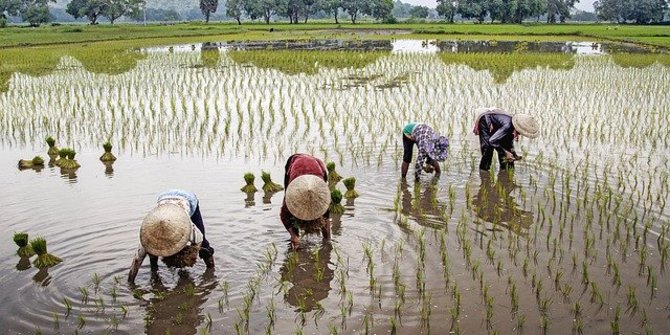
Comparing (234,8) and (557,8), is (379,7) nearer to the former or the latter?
(234,8)

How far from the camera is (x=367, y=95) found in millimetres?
13141

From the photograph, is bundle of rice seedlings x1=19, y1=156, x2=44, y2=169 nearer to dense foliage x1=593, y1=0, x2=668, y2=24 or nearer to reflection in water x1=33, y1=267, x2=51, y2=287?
reflection in water x1=33, y1=267, x2=51, y2=287

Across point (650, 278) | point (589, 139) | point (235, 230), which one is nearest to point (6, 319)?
point (235, 230)

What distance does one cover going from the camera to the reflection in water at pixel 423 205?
20.0ft

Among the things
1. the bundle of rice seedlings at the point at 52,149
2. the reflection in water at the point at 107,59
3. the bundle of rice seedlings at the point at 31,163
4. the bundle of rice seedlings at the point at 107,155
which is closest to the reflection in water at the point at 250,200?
the bundle of rice seedlings at the point at 107,155

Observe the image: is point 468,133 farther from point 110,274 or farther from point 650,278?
point 110,274

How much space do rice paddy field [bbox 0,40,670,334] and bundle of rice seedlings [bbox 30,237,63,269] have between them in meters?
0.04

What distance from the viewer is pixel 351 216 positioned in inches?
244

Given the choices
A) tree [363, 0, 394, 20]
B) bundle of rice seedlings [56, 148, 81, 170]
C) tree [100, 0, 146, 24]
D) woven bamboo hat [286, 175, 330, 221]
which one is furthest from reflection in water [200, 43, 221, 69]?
tree [363, 0, 394, 20]

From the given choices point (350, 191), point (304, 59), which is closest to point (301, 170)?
point (350, 191)

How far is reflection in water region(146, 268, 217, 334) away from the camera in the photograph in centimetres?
413

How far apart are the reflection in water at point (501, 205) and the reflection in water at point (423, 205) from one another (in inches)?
16.3

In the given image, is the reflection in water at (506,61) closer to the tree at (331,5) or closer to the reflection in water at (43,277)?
the reflection in water at (43,277)

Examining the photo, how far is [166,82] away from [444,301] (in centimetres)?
1209
